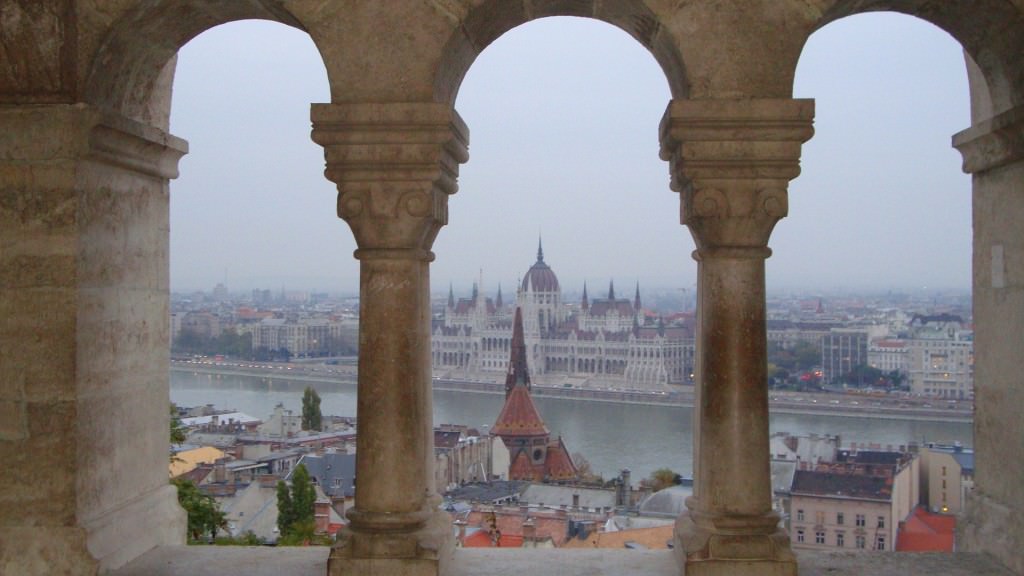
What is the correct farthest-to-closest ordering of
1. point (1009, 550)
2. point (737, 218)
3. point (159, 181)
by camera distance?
point (159, 181)
point (1009, 550)
point (737, 218)

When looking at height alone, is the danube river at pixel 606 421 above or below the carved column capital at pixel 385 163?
below

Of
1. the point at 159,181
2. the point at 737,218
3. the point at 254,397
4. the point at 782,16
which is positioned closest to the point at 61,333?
the point at 159,181

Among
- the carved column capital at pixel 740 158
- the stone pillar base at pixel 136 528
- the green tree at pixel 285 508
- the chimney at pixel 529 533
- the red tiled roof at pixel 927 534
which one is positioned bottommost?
the chimney at pixel 529 533

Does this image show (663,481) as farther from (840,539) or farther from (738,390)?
(738,390)

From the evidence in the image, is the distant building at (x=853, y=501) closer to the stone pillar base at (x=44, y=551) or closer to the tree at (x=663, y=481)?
the tree at (x=663, y=481)

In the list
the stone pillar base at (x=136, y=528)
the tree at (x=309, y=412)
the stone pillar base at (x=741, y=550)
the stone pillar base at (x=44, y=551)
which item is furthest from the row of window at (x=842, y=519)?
the tree at (x=309, y=412)

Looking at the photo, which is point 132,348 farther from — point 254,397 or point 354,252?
point 254,397

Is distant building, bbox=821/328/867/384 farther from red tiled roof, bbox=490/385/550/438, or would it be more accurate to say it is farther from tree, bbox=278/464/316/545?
tree, bbox=278/464/316/545
